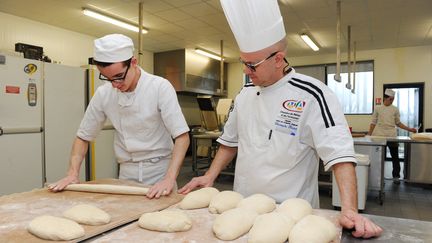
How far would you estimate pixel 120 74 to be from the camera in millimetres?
1403

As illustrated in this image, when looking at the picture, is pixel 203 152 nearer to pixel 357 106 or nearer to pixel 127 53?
pixel 357 106

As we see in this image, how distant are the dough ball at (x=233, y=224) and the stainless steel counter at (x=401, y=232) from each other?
0.84 ft

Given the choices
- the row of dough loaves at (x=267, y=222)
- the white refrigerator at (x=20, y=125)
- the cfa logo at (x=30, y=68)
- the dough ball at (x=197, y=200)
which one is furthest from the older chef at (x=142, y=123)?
the cfa logo at (x=30, y=68)

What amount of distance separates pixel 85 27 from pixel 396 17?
513 centimetres

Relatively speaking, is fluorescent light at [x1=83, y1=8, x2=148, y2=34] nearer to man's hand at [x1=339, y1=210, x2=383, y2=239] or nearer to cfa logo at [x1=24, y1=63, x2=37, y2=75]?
cfa logo at [x1=24, y1=63, x2=37, y2=75]

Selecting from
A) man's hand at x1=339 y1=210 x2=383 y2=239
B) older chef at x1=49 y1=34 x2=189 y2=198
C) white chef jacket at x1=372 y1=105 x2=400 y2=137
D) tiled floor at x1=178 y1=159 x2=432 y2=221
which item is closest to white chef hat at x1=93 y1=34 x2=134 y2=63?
older chef at x1=49 y1=34 x2=189 y2=198

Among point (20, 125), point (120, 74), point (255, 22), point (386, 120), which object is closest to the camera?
point (255, 22)

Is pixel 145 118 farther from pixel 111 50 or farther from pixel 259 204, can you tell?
pixel 259 204

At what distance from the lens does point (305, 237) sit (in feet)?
2.54

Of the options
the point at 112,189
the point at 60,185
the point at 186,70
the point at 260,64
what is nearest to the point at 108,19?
the point at 186,70

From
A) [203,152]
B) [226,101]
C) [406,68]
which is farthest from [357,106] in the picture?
[203,152]

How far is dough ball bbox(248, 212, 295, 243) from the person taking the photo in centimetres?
79

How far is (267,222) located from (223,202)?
0.24m

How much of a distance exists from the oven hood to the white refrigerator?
4.02m
